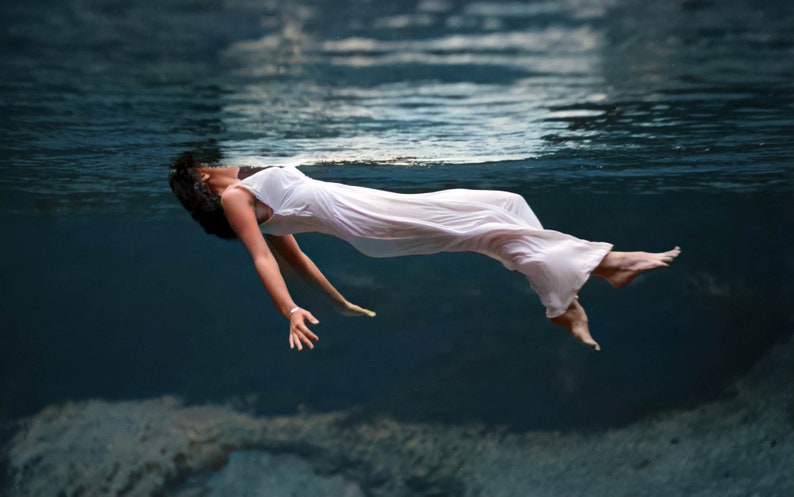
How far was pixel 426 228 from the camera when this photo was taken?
443 centimetres

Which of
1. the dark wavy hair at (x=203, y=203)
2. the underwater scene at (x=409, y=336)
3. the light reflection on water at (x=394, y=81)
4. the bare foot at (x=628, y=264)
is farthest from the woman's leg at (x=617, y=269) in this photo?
the dark wavy hair at (x=203, y=203)

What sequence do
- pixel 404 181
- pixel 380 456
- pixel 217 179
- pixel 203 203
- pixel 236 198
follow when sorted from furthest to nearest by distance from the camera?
pixel 380 456 < pixel 404 181 < pixel 217 179 < pixel 203 203 < pixel 236 198

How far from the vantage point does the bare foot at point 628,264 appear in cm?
409

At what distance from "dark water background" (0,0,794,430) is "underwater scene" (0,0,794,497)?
0.05 meters

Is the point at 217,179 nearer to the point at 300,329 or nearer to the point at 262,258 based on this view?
the point at 262,258

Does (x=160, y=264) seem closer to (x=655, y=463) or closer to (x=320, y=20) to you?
(x=655, y=463)

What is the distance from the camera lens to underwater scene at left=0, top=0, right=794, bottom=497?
7.03 meters

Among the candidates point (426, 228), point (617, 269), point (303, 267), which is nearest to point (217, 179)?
point (303, 267)

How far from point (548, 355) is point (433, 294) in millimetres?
1947

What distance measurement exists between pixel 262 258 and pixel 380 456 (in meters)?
6.73

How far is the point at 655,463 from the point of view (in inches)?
399

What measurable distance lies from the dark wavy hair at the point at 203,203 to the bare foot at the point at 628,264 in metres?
2.41

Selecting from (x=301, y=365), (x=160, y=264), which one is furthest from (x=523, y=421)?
(x=160, y=264)

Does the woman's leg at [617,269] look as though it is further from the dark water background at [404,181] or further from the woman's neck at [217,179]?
the woman's neck at [217,179]
